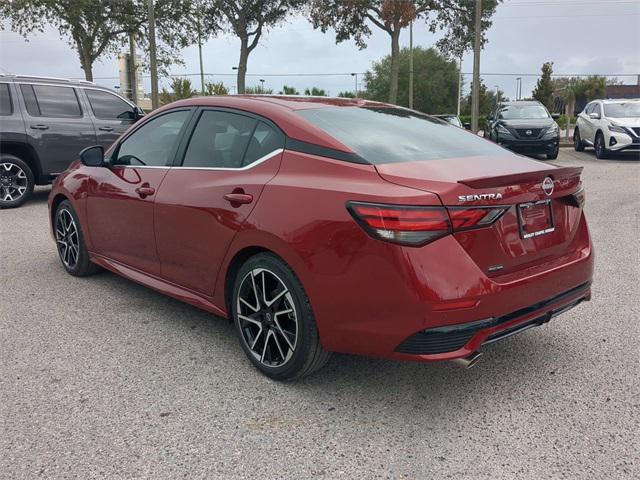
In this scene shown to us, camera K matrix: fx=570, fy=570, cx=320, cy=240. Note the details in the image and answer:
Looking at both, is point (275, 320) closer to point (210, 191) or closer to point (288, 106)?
point (210, 191)

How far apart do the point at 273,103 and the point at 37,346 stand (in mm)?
2170

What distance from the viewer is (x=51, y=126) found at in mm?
9164

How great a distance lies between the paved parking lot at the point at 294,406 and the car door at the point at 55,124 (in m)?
5.48

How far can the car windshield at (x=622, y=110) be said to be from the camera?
620 inches

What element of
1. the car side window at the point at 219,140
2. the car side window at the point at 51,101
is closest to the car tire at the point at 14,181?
the car side window at the point at 51,101

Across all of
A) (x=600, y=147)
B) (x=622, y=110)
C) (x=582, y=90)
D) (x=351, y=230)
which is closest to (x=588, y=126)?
(x=600, y=147)

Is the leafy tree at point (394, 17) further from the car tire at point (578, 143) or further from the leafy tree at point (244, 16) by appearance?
the car tire at point (578, 143)

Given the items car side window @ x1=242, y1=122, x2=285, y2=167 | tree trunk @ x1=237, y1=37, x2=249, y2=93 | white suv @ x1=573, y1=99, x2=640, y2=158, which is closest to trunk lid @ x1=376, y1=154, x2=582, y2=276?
car side window @ x1=242, y1=122, x2=285, y2=167

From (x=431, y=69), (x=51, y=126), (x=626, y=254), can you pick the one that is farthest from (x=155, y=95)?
(x=431, y=69)

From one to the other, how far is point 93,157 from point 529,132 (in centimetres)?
1407

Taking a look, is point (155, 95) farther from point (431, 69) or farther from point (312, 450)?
point (431, 69)

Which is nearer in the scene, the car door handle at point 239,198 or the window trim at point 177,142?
the car door handle at point 239,198

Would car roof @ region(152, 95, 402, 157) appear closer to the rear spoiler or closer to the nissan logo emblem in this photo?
the rear spoiler

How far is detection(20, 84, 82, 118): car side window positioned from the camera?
907cm
